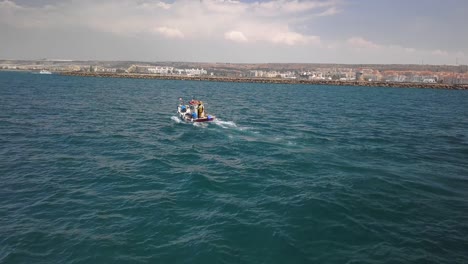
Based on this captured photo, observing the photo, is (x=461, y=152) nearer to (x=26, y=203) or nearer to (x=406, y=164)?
(x=406, y=164)

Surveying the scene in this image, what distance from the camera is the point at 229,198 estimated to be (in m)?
15.0

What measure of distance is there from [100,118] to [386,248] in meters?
34.3

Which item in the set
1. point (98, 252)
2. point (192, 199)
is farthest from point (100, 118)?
point (98, 252)

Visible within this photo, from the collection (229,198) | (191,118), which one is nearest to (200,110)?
(191,118)

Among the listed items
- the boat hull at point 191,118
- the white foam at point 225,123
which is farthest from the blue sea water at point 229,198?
the boat hull at point 191,118

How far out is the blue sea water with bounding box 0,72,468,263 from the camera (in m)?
10.7

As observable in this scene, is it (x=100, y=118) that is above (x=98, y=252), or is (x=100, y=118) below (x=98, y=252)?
above

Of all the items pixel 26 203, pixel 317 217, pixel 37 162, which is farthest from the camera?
pixel 37 162

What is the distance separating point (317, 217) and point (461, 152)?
747 inches

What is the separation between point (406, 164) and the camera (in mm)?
20656

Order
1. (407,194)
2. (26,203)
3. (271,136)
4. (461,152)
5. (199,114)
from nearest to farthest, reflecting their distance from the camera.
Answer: (26,203) → (407,194) → (461,152) → (271,136) → (199,114)

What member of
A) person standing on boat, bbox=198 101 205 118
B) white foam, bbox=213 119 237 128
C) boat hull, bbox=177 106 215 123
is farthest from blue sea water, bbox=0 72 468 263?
person standing on boat, bbox=198 101 205 118

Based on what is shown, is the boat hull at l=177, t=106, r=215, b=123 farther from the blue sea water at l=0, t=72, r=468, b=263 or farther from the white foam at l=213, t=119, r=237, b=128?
the blue sea water at l=0, t=72, r=468, b=263

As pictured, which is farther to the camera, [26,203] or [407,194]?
[407,194]
